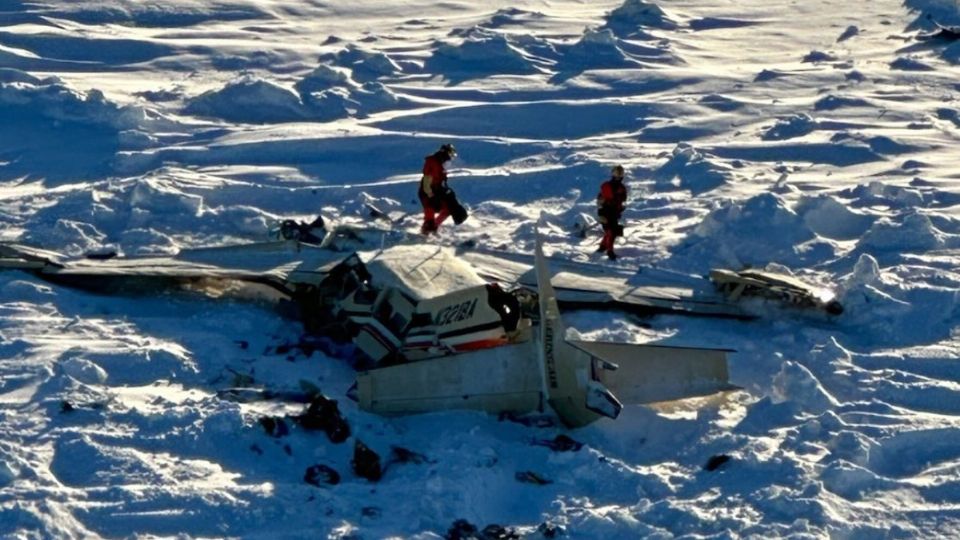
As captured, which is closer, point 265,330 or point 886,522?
A: point 886,522

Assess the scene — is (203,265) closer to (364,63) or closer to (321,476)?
(321,476)

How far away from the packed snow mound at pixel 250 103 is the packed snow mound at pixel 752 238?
21.1 feet

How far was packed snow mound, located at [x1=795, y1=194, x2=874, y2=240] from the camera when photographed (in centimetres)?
1714

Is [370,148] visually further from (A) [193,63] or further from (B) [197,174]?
(A) [193,63]

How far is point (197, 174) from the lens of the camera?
18797mm

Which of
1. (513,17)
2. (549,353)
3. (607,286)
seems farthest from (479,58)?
(549,353)

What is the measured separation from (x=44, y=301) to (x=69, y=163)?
5.15 meters

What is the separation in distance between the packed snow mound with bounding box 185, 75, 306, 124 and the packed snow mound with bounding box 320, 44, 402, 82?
5.84 ft

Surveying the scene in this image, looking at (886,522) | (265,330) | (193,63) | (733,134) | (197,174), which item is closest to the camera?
(886,522)

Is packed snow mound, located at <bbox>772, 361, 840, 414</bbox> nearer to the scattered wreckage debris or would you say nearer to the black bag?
the scattered wreckage debris

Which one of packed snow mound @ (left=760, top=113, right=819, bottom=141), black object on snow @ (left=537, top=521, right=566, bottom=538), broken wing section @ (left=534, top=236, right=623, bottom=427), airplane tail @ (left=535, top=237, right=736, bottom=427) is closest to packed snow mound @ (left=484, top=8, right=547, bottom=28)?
packed snow mound @ (left=760, top=113, right=819, bottom=141)

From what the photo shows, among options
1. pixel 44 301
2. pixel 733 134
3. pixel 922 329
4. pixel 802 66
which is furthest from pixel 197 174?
pixel 802 66

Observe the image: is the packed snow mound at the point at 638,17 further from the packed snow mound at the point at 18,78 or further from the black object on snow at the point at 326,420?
the black object on snow at the point at 326,420

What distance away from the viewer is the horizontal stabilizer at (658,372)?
12461mm
